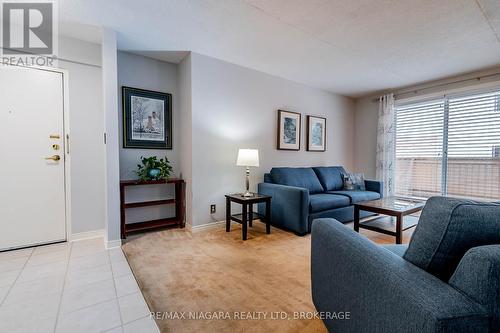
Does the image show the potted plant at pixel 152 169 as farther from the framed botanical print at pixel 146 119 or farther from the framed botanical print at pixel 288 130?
the framed botanical print at pixel 288 130

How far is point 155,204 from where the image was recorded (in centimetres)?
297

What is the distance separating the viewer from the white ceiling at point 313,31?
6.67 ft

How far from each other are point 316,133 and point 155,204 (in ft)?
10.2

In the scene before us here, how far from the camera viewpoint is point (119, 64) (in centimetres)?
294

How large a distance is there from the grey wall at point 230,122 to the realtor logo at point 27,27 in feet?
4.78

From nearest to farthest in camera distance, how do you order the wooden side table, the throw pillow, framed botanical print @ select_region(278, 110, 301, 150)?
the wooden side table, framed botanical print @ select_region(278, 110, 301, 150), the throw pillow

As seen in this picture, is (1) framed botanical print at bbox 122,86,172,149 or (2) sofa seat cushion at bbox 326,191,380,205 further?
(2) sofa seat cushion at bbox 326,191,380,205

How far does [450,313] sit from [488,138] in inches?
165

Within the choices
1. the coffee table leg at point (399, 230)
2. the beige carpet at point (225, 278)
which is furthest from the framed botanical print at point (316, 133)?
the coffee table leg at point (399, 230)

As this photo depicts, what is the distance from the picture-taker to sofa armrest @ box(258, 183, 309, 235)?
2.88 metres

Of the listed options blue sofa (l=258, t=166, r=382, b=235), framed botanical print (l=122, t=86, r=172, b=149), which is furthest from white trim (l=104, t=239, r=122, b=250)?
blue sofa (l=258, t=166, r=382, b=235)

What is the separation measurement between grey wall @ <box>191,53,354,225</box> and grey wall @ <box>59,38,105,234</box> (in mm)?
1112

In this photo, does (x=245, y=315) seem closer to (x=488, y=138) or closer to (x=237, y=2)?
(x=237, y=2)

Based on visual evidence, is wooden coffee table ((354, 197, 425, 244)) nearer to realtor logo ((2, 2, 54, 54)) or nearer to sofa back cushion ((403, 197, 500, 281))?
sofa back cushion ((403, 197, 500, 281))
